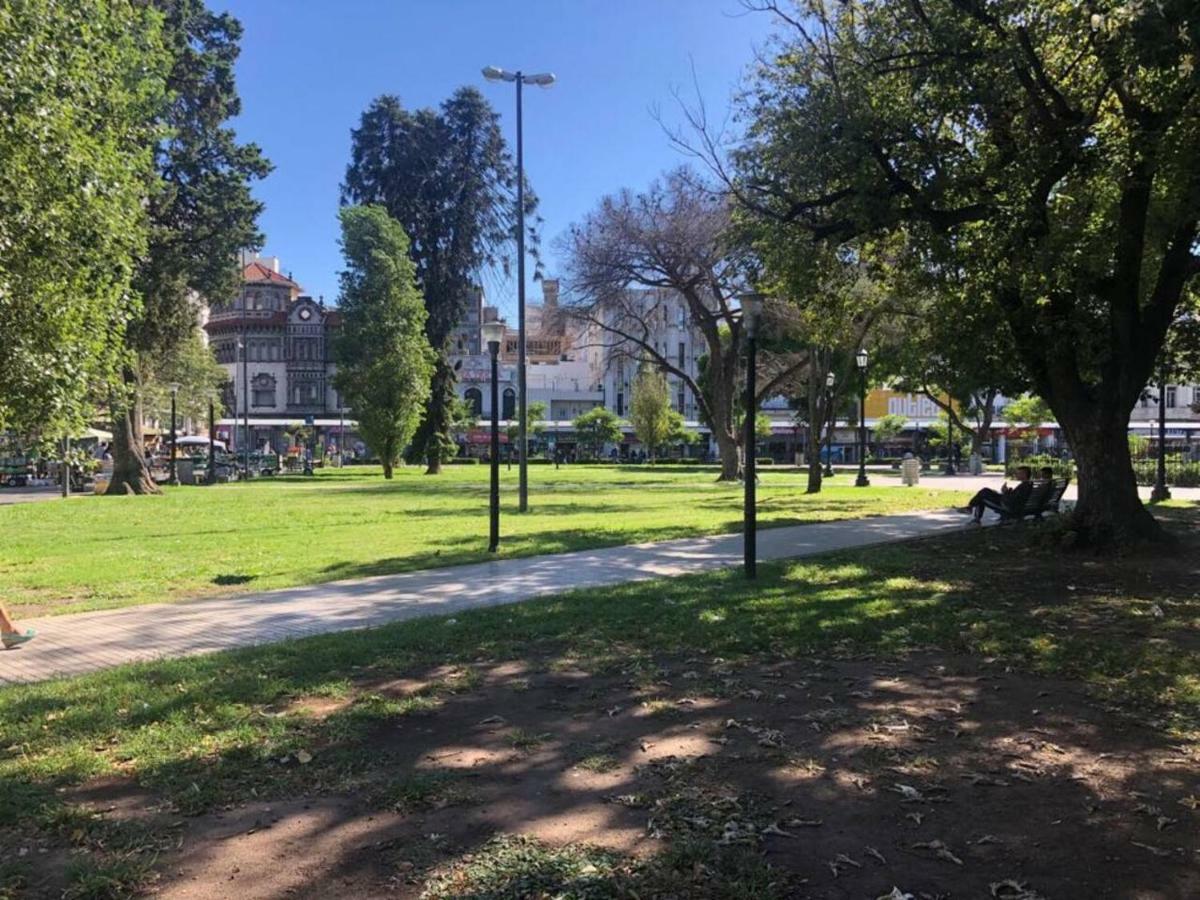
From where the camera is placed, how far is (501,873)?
11.0 ft

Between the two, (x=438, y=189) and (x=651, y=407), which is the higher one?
(x=438, y=189)

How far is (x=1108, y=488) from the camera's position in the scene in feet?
40.3

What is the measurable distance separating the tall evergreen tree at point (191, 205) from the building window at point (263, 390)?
2451 inches

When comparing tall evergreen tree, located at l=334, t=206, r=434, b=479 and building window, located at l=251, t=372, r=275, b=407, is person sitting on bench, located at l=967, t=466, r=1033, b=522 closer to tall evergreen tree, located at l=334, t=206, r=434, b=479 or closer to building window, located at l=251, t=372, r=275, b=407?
tall evergreen tree, located at l=334, t=206, r=434, b=479

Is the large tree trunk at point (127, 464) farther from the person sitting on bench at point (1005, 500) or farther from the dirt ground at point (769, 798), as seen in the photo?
the dirt ground at point (769, 798)

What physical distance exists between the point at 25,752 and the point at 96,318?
23.0 ft

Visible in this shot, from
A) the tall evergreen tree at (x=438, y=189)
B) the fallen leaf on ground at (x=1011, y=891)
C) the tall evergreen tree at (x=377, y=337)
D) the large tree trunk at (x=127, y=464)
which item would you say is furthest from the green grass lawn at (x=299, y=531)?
the tall evergreen tree at (x=438, y=189)

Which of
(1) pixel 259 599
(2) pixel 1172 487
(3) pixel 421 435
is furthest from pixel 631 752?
(3) pixel 421 435

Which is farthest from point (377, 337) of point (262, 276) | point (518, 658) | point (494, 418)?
point (262, 276)

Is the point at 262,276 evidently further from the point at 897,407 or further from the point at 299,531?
the point at 299,531

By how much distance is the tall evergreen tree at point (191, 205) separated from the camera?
98.3 feet

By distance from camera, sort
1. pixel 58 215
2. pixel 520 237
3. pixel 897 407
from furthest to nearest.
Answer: pixel 897 407
pixel 520 237
pixel 58 215

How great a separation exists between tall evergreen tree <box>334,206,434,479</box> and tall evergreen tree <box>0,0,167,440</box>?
31284mm

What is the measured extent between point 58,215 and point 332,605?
479 cm
